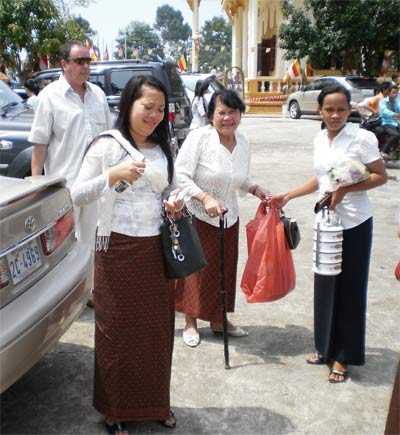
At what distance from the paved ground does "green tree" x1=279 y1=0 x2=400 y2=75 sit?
19.0 metres

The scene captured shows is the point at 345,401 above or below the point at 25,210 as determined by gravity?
below

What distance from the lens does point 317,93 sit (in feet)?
Answer: 64.4

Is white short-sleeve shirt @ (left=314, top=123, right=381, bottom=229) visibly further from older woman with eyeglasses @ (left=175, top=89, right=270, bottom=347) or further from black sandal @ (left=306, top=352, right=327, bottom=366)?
black sandal @ (left=306, top=352, right=327, bottom=366)

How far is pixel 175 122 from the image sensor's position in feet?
33.8

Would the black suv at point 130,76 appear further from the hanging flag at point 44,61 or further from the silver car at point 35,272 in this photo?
the hanging flag at point 44,61

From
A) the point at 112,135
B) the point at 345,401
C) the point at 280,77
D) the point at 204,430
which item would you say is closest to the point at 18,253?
the point at 112,135

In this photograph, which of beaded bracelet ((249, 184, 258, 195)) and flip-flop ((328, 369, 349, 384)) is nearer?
flip-flop ((328, 369, 349, 384))

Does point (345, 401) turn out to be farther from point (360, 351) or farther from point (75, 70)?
point (75, 70)

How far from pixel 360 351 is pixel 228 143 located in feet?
5.08

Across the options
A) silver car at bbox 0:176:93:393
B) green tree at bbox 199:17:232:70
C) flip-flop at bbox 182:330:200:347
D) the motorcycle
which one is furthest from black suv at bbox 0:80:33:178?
green tree at bbox 199:17:232:70

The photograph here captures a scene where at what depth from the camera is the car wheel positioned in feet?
71.6

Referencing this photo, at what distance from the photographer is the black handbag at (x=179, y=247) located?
2.50m

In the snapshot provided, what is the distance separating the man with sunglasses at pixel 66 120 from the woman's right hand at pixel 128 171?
5.41 feet

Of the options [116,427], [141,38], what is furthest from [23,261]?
[141,38]
